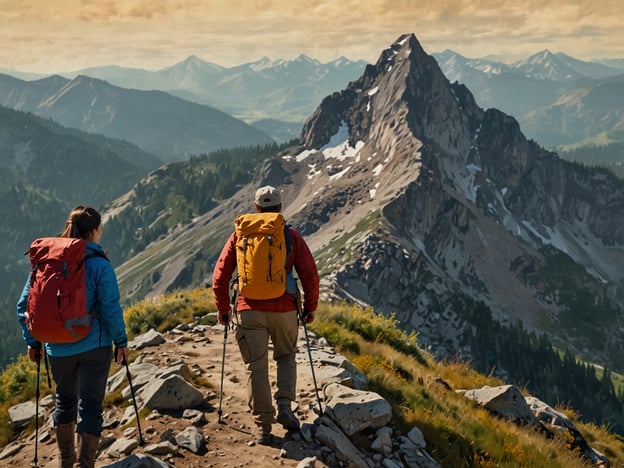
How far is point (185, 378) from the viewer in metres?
12.4

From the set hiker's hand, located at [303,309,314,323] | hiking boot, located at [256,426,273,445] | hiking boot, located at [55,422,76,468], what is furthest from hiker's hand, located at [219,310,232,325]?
hiking boot, located at [55,422,76,468]

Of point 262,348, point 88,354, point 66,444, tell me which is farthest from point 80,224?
point 262,348

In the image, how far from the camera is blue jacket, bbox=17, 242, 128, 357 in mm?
8469

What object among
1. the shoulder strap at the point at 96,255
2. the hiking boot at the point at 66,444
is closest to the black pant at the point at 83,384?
the hiking boot at the point at 66,444

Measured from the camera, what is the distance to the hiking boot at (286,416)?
10.1 m

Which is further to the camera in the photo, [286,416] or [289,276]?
[289,276]

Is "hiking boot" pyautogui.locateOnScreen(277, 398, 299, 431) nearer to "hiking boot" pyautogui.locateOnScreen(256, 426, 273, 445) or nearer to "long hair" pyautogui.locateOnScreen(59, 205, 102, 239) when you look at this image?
"hiking boot" pyautogui.locateOnScreen(256, 426, 273, 445)

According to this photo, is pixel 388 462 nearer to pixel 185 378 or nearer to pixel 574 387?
pixel 185 378

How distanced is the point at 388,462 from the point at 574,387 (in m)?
187

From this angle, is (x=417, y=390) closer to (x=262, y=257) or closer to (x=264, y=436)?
(x=264, y=436)

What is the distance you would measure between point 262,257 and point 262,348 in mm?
1823

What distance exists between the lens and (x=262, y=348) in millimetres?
10211

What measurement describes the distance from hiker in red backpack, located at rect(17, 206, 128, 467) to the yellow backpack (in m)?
2.39

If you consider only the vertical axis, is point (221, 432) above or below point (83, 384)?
below
